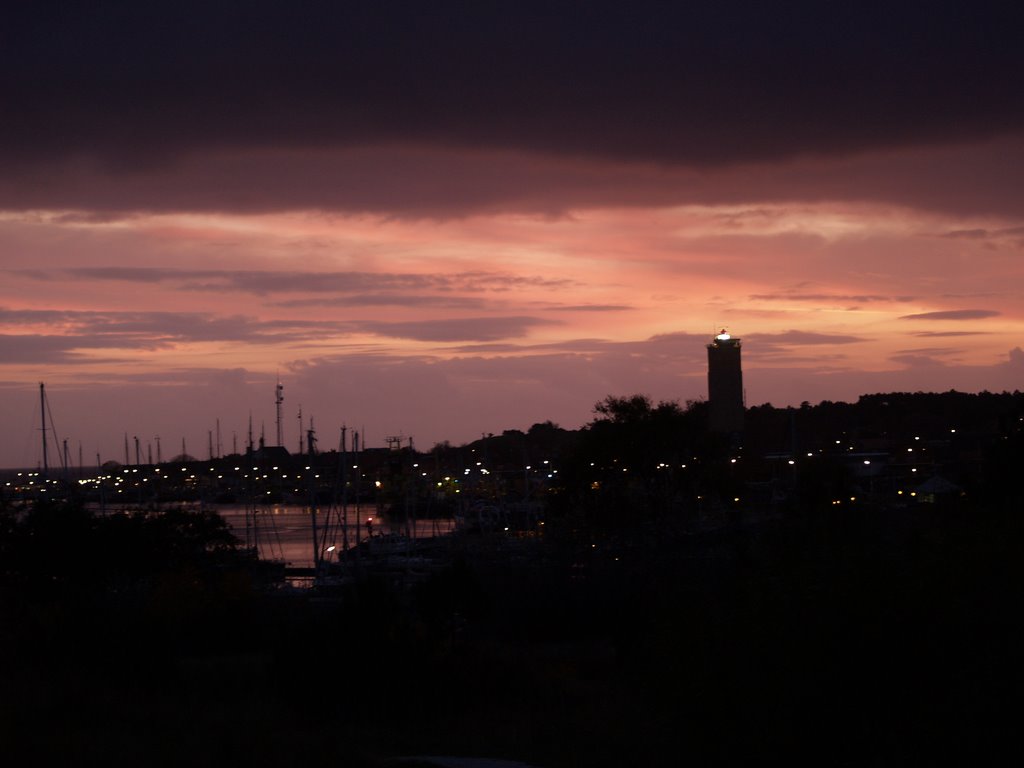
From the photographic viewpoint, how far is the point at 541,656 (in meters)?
22.1

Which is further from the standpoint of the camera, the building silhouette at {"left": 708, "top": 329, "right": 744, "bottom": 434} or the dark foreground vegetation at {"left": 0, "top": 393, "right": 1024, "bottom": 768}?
the building silhouette at {"left": 708, "top": 329, "right": 744, "bottom": 434}

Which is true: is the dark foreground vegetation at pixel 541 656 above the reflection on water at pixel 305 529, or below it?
above

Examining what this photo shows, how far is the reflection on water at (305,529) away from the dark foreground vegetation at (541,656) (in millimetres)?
27029

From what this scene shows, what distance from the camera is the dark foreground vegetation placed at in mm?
9664

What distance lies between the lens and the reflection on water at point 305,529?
217ft

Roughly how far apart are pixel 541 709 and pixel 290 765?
5.95 metres

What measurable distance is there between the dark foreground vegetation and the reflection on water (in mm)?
27029

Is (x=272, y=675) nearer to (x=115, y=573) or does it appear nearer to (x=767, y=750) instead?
(x=767, y=750)

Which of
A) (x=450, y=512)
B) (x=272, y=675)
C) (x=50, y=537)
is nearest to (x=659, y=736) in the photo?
(x=272, y=675)

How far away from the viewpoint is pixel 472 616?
57.9 feet

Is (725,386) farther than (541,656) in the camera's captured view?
Yes

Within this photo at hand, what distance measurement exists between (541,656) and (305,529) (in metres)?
91.5

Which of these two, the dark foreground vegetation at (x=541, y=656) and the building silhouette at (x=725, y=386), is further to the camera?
the building silhouette at (x=725, y=386)

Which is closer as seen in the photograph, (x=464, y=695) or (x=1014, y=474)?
(x=464, y=695)
